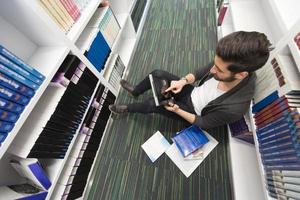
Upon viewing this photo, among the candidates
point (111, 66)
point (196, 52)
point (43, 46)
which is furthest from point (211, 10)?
point (43, 46)

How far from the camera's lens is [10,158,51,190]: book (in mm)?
1003

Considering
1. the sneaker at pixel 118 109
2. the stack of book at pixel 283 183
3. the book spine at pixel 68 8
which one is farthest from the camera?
the sneaker at pixel 118 109

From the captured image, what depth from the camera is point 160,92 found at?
145cm

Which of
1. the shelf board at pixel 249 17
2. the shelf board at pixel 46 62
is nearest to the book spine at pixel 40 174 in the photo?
the shelf board at pixel 46 62

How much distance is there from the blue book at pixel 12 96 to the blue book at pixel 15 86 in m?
0.02

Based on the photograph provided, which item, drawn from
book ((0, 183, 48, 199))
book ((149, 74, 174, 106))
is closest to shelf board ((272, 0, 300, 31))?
book ((149, 74, 174, 106))

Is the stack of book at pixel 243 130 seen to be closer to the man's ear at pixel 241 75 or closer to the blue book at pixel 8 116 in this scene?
the man's ear at pixel 241 75

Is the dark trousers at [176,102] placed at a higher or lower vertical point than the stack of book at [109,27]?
lower

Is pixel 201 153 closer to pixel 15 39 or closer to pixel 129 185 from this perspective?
pixel 129 185

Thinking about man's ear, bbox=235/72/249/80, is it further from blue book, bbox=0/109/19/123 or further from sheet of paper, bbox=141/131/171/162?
blue book, bbox=0/109/19/123

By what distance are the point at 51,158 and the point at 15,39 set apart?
2.48 ft

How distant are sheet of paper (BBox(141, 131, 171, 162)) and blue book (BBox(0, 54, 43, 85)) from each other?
1035 millimetres

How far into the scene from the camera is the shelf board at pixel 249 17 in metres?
1.49

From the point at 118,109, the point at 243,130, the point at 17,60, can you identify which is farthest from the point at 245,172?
the point at 17,60
